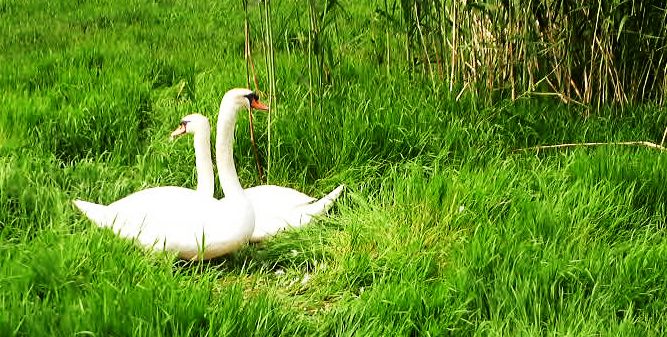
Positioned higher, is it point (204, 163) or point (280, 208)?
point (204, 163)

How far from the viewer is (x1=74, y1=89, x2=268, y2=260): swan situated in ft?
8.09

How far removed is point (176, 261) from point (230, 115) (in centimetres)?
52

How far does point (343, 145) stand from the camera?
10.4ft

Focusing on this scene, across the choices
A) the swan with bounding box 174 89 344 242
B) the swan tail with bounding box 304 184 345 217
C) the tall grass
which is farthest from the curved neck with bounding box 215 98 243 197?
the tall grass

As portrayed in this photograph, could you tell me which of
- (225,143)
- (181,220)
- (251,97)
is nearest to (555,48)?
(251,97)

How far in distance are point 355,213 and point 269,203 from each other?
0.28 meters

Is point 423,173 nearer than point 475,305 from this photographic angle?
No

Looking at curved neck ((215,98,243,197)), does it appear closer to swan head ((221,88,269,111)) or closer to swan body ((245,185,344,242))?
swan head ((221,88,269,111))

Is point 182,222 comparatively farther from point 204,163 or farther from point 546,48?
→ point 546,48

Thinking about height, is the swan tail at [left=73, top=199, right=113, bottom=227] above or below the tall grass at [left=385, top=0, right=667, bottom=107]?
below

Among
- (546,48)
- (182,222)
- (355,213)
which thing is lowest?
(355,213)

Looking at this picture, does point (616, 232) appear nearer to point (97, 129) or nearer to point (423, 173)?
point (423, 173)

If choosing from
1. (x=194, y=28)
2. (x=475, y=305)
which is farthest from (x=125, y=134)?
(x=194, y=28)

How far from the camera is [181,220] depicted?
8.16 ft
